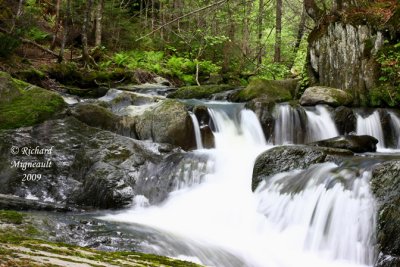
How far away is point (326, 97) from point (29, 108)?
24.6ft

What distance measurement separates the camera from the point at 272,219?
6.59 m

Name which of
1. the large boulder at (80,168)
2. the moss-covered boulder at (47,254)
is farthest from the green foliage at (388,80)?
the moss-covered boulder at (47,254)

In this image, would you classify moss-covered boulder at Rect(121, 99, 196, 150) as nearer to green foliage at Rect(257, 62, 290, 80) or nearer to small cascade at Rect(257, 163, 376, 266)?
small cascade at Rect(257, 163, 376, 266)

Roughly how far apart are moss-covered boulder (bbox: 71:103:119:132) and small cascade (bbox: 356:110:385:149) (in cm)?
606

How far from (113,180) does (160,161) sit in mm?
1139

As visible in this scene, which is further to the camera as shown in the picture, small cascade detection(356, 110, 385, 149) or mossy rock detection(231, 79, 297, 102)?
mossy rock detection(231, 79, 297, 102)

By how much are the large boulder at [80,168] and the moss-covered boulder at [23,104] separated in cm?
23

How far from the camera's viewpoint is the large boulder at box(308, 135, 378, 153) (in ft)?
28.8

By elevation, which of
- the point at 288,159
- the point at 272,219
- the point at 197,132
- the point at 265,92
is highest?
the point at 265,92

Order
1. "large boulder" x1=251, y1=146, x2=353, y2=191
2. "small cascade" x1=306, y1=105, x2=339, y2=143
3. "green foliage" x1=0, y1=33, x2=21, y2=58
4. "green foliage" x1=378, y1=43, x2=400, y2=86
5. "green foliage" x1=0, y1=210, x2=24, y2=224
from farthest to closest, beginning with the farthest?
"green foliage" x1=0, y1=33, x2=21, y2=58, "green foliage" x1=378, y1=43, x2=400, y2=86, "small cascade" x1=306, y1=105, x2=339, y2=143, "large boulder" x1=251, y1=146, x2=353, y2=191, "green foliage" x1=0, y1=210, x2=24, y2=224

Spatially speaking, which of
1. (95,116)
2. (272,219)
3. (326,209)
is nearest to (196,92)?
(95,116)

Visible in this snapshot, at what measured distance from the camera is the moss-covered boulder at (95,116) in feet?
30.8

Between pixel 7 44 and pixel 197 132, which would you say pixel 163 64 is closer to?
pixel 7 44

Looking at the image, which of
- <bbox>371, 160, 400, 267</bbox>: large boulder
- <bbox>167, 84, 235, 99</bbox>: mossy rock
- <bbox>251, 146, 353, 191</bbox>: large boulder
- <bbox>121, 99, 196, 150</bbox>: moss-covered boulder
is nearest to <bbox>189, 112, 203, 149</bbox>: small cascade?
<bbox>121, 99, 196, 150</bbox>: moss-covered boulder
